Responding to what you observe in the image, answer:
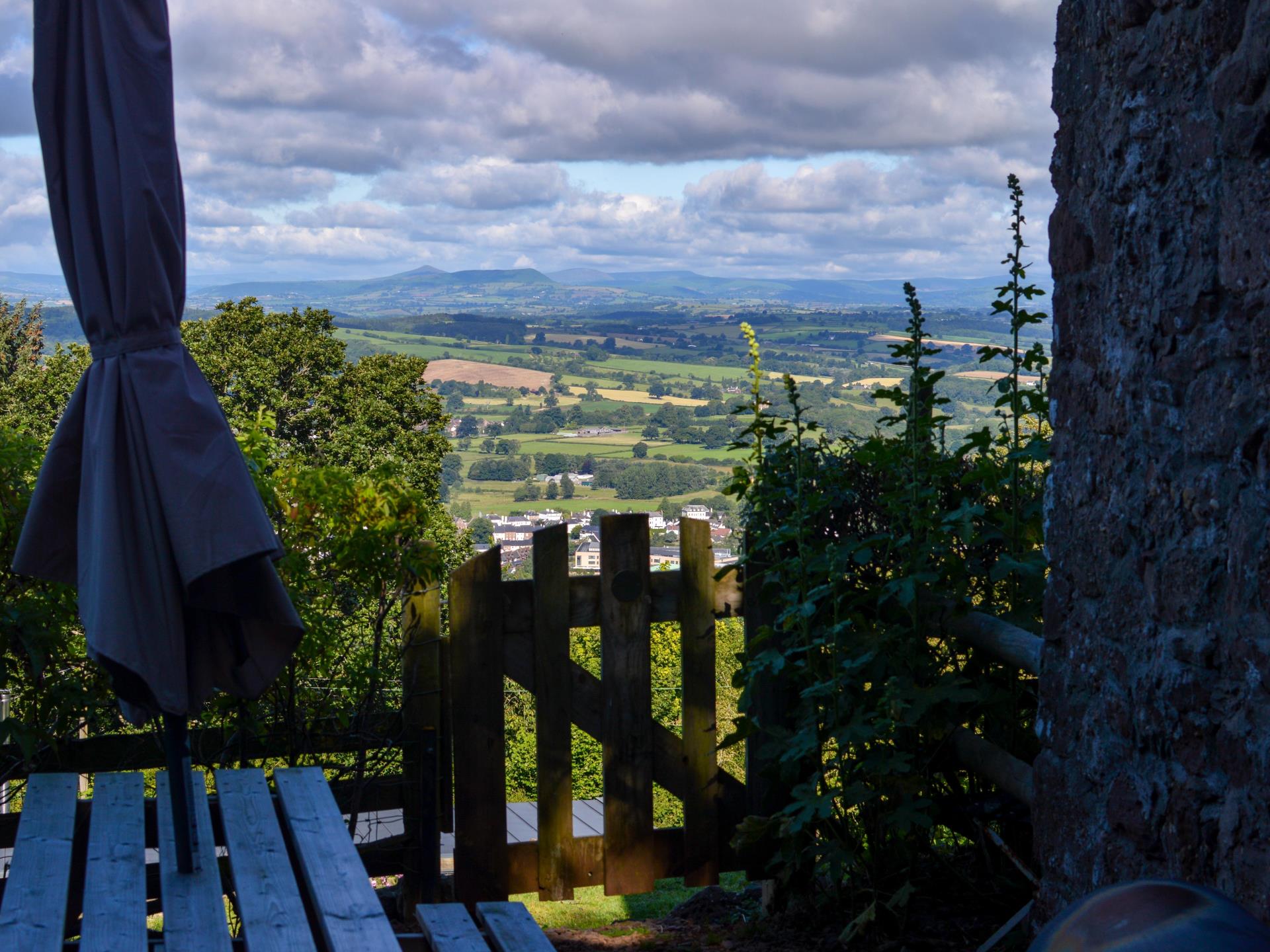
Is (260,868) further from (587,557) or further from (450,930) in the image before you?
(587,557)

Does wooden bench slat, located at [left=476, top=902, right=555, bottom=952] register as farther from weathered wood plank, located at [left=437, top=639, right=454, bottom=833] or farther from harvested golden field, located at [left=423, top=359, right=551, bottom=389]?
harvested golden field, located at [left=423, top=359, right=551, bottom=389]

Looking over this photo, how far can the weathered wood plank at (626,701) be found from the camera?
10.8 feet

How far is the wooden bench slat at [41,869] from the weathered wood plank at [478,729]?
1.06 m

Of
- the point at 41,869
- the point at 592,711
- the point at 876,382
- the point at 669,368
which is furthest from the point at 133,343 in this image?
the point at 669,368

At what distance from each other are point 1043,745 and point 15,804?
430 cm

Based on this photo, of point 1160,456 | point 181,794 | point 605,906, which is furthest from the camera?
point 605,906

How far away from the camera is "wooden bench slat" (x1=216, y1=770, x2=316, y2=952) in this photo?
180 cm

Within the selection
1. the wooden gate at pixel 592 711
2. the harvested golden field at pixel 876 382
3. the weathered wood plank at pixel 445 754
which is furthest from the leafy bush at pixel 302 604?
the harvested golden field at pixel 876 382

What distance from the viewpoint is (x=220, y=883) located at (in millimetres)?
2051

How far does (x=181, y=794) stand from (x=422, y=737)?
117 centimetres

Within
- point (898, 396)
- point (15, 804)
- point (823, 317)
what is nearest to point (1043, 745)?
point (898, 396)

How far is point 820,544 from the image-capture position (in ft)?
10.4

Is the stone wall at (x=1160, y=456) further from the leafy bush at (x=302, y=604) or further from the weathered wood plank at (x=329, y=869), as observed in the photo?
the leafy bush at (x=302, y=604)

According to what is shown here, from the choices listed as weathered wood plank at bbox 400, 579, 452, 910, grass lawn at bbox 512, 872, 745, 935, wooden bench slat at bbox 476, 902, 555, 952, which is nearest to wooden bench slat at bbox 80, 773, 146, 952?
wooden bench slat at bbox 476, 902, 555, 952
